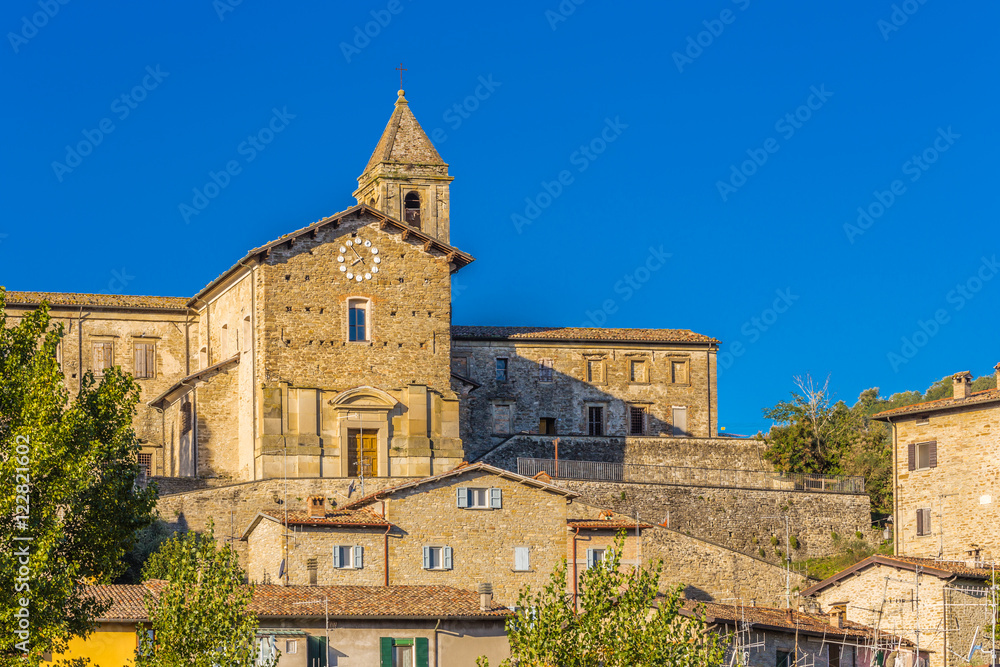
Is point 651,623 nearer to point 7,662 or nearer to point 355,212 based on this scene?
point 7,662

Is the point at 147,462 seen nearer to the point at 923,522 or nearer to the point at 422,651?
the point at 422,651

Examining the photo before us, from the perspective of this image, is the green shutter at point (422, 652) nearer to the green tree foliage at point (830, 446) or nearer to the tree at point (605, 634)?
the tree at point (605, 634)

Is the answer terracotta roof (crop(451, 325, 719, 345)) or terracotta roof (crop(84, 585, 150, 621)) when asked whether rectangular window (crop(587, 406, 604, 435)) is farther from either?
terracotta roof (crop(84, 585, 150, 621))

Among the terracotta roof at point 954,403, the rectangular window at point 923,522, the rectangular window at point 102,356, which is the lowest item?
the rectangular window at point 923,522

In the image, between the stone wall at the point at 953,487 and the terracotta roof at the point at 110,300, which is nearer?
the stone wall at the point at 953,487

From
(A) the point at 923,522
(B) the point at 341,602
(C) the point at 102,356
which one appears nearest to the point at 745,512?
(A) the point at 923,522

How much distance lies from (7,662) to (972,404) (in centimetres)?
2921

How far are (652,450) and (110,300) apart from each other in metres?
19.6

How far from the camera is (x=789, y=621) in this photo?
140 feet

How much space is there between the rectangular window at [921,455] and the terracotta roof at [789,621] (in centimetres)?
693

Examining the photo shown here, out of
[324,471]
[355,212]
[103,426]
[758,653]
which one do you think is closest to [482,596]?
[758,653]

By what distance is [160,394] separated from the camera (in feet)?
205

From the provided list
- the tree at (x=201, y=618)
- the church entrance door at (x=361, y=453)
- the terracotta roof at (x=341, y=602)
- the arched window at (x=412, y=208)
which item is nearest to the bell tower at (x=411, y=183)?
the arched window at (x=412, y=208)

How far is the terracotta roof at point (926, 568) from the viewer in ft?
144
